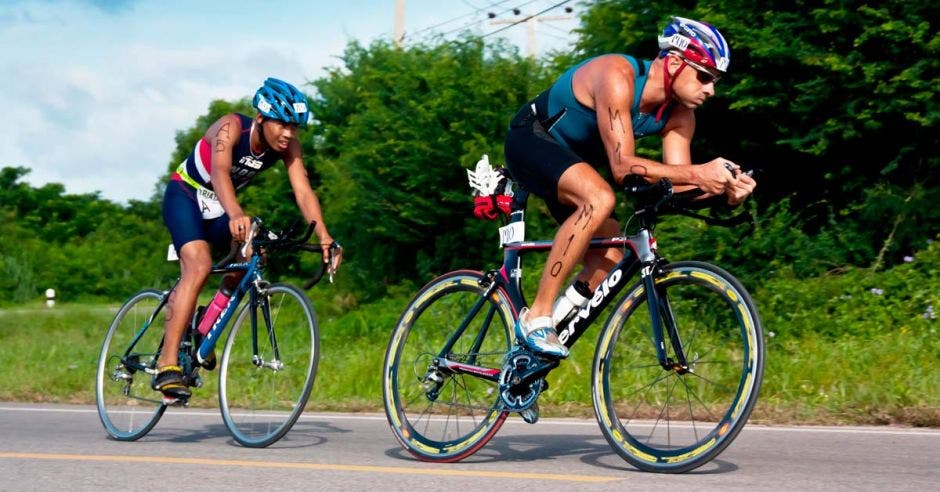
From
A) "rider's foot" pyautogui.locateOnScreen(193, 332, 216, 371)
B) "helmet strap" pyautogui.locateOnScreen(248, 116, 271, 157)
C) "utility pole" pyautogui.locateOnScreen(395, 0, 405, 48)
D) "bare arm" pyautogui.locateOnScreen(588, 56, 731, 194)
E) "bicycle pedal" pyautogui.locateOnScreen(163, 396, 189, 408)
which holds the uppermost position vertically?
"utility pole" pyautogui.locateOnScreen(395, 0, 405, 48)

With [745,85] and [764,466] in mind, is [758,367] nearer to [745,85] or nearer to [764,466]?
[764,466]

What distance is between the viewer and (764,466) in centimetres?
564

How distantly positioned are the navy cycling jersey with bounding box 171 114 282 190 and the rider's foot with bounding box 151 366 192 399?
111cm

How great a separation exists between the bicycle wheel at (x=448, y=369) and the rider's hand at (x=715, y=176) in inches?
49.7

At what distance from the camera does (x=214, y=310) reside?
759cm

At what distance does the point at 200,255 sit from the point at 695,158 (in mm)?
9155

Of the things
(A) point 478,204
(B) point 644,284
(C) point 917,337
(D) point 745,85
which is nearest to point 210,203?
(A) point 478,204

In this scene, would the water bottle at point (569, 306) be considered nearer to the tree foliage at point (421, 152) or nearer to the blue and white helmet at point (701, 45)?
the blue and white helmet at point (701, 45)

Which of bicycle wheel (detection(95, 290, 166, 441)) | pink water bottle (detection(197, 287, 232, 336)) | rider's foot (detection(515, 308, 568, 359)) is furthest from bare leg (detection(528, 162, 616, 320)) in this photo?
bicycle wheel (detection(95, 290, 166, 441))

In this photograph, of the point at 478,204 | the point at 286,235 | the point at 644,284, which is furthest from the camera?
the point at 286,235

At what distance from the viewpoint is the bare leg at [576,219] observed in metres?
5.59

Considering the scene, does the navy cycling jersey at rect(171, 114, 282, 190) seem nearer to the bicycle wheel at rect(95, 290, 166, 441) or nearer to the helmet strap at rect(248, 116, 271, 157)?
the helmet strap at rect(248, 116, 271, 157)

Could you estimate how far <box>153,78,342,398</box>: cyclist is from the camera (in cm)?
722

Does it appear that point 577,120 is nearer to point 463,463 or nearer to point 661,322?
point 661,322
